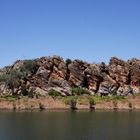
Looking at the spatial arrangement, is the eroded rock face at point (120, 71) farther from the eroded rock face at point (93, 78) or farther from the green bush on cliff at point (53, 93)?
the green bush on cliff at point (53, 93)

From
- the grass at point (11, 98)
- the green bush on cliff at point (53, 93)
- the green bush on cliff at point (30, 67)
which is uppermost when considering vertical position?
the green bush on cliff at point (30, 67)

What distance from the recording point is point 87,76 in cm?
12275

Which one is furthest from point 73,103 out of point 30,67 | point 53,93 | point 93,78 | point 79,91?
point 30,67

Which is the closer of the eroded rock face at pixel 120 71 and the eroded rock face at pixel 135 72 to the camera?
the eroded rock face at pixel 135 72

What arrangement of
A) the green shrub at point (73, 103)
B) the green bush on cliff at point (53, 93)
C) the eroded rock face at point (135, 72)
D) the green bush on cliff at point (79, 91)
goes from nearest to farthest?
the green shrub at point (73, 103)
the green bush on cliff at point (53, 93)
the green bush on cliff at point (79, 91)
the eroded rock face at point (135, 72)

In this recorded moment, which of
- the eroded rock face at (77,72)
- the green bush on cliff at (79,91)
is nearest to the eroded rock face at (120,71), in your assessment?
the eroded rock face at (77,72)

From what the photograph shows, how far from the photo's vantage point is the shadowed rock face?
12075 cm

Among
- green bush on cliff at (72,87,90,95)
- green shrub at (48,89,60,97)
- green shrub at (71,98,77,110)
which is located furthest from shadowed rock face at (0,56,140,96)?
green shrub at (71,98,77,110)

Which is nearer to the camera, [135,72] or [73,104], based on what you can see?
[73,104]

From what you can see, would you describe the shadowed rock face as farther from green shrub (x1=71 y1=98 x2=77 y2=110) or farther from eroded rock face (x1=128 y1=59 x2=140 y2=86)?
green shrub (x1=71 y1=98 x2=77 y2=110)

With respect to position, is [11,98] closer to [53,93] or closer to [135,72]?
[53,93]

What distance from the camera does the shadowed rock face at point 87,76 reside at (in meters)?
121

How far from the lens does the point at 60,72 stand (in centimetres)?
12156

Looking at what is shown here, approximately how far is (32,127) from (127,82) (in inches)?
2733
